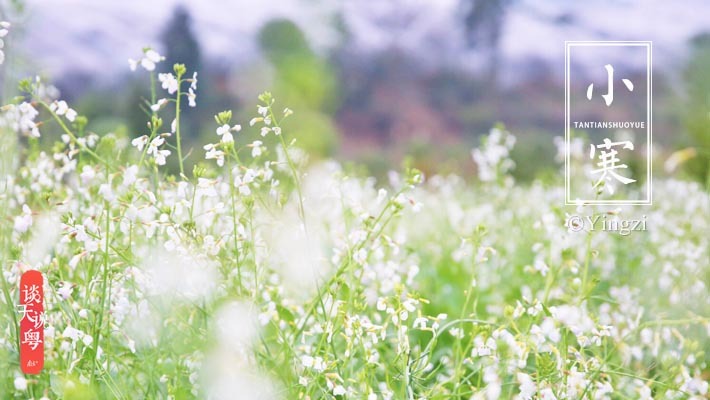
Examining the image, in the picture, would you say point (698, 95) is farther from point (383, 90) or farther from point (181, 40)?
point (181, 40)

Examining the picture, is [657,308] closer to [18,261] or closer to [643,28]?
[643,28]

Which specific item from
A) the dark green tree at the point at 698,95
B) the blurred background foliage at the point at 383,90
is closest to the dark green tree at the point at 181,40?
the blurred background foliage at the point at 383,90

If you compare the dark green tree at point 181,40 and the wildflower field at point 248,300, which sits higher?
the dark green tree at point 181,40

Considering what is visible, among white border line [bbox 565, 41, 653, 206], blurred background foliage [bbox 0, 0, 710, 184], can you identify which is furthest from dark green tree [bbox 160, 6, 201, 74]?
white border line [bbox 565, 41, 653, 206]

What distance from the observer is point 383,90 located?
2.37 m

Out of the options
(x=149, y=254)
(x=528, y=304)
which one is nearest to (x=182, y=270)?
(x=149, y=254)

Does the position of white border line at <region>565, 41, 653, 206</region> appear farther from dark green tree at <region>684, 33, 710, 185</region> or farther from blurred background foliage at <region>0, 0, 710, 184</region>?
dark green tree at <region>684, 33, 710, 185</region>

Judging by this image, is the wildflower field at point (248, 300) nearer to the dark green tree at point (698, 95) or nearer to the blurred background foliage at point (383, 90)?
the blurred background foliage at point (383, 90)

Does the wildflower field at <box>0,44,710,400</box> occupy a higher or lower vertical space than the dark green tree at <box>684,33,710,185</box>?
lower

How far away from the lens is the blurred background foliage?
2.09m

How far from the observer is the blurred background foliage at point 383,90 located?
209 cm

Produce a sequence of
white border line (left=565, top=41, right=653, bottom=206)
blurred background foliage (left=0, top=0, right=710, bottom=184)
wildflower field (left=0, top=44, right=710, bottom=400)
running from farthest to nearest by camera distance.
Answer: blurred background foliage (left=0, top=0, right=710, bottom=184) → white border line (left=565, top=41, right=653, bottom=206) → wildflower field (left=0, top=44, right=710, bottom=400)

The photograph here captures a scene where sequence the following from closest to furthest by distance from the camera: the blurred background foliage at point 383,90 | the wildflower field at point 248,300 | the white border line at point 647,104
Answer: the wildflower field at point 248,300 → the white border line at point 647,104 → the blurred background foliage at point 383,90

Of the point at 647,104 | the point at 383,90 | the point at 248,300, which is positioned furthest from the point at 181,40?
the point at 647,104
